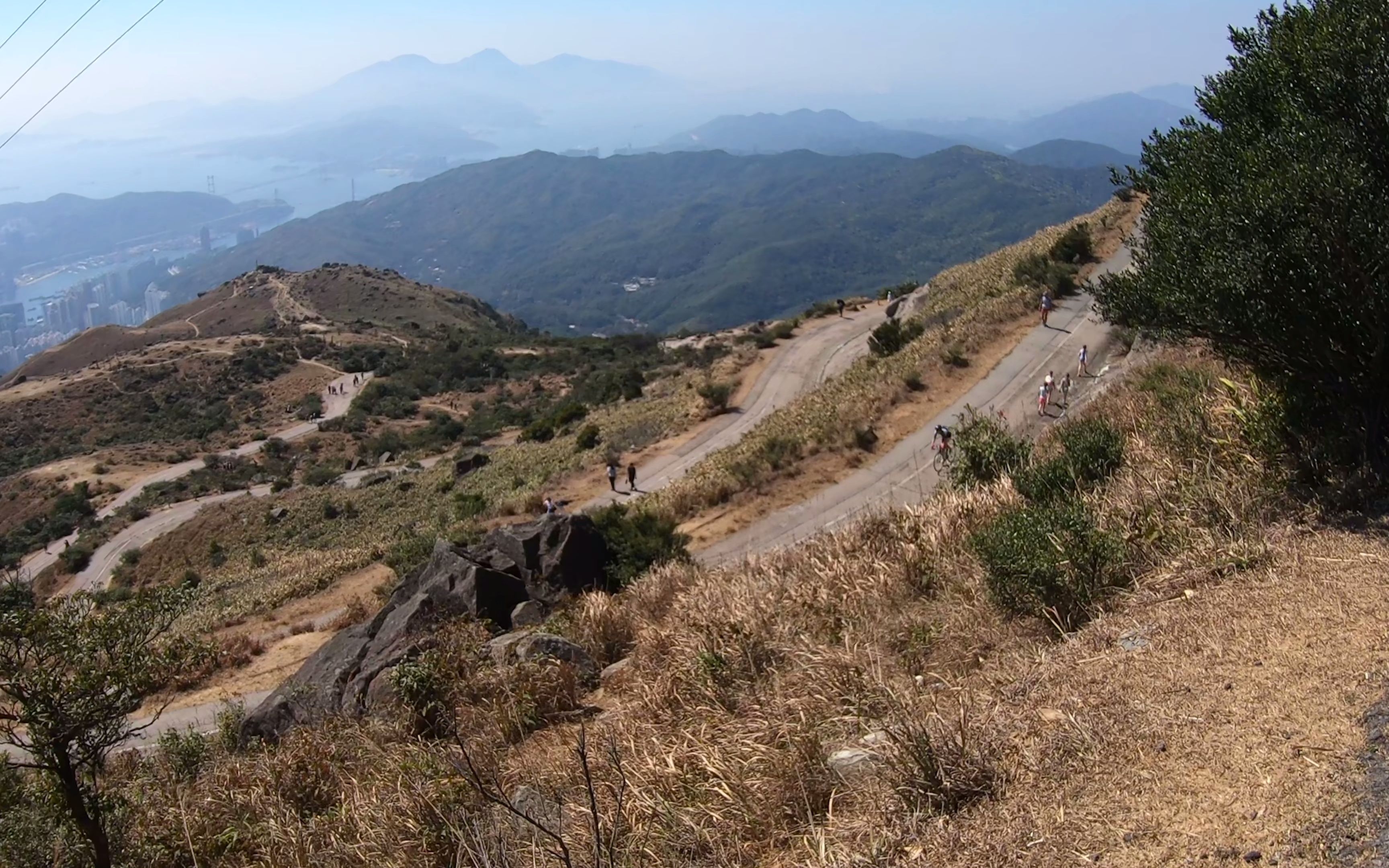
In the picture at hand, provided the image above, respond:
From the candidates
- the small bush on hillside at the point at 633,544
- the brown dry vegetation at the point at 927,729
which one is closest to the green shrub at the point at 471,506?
the small bush on hillside at the point at 633,544

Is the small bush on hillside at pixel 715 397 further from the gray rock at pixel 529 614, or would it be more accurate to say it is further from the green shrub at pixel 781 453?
the gray rock at pixel 529 614

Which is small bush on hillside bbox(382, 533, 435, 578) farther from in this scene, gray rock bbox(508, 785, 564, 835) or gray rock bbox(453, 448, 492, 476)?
gray rock bbox(508, 785, 564, 835)

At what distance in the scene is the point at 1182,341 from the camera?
7.02m

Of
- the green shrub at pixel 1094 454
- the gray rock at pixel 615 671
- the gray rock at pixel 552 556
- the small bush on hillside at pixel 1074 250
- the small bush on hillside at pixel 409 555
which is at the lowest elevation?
the small bush on hillside at pixel 409 555

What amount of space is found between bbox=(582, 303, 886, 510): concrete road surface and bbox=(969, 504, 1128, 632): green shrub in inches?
553

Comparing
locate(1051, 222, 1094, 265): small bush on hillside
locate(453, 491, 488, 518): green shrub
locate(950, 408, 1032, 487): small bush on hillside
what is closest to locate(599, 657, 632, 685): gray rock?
locate(950, 408, 1032, 487): small bush on hillside

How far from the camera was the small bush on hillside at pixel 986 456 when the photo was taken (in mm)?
10594

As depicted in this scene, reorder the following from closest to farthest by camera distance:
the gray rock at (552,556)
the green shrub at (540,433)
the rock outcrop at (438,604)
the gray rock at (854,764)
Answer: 1. the gray rock at (854,764)
2. the rock outcrop at (438,604)
3. the gray rock at (552,556)
4. the green shrub at (540,433)

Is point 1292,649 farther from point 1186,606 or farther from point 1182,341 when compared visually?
point 1182,341

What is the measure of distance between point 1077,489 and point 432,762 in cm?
582

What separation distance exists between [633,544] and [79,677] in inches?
318

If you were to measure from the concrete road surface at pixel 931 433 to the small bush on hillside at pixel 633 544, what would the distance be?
107cm

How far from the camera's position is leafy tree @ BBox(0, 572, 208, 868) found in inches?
207

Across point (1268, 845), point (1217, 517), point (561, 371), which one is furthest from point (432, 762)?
point (561, 371)
